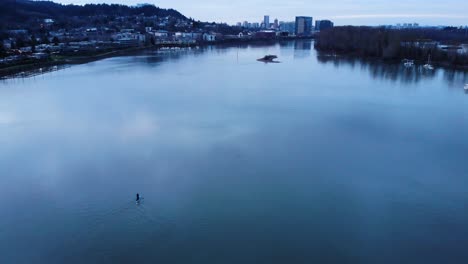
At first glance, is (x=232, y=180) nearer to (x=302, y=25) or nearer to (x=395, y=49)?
(x=395, y=49)

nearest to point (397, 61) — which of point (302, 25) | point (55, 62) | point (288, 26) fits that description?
point (55, 62)

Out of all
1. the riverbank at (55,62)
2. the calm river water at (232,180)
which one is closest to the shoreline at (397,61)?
the calm river water at (232,180)

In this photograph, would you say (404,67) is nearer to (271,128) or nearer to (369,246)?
(271,128)

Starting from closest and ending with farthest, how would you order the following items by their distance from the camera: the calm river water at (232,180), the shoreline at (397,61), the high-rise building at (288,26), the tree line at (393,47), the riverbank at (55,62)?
the calm river water at (232,180), the riverbank at (55,62), the shoreline at (397,61), the tree line at (393,47), the high-rise building at (288,26)

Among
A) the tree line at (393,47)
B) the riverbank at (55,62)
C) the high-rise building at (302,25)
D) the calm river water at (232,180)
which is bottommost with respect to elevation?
the calm river water at (232,180)

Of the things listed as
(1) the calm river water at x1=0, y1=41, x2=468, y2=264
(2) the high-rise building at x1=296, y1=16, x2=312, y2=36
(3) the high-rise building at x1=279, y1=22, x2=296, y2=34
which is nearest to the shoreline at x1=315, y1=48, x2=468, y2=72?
(1) the calm river water at x1=0, y1=41, x2=468, y2=264

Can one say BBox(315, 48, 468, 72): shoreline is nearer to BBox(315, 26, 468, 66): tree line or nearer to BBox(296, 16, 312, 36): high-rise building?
BBox(315, 26, 468, 66): tree line

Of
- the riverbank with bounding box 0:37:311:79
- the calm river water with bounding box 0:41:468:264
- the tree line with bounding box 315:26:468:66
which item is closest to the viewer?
the calm river water with bounding box 0:41:468:264

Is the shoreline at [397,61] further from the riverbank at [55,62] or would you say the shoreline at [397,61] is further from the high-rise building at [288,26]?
the high-rise building at [288,26]

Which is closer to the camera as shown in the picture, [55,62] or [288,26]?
[55,62]
